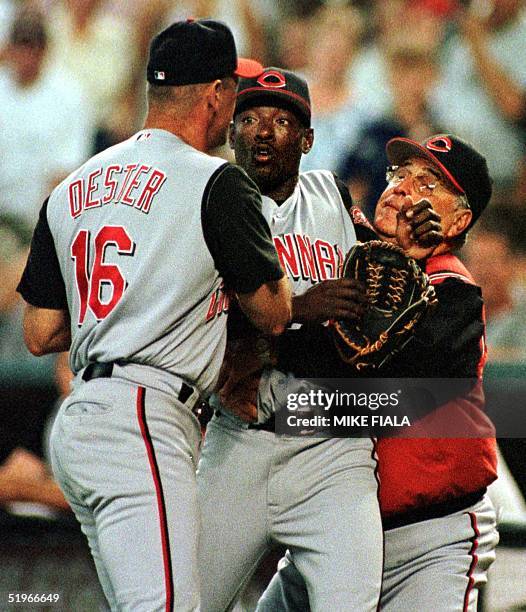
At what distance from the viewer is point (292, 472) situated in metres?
2.55

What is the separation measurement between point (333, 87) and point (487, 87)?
2.56 feet

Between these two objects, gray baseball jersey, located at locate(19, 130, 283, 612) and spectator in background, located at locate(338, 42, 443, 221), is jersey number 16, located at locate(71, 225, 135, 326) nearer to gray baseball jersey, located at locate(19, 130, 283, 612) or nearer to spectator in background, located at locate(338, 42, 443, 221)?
gray baseball jersey, located at locate(19, 130, 283, 612)

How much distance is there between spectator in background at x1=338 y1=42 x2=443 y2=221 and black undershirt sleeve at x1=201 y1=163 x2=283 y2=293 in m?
2.93

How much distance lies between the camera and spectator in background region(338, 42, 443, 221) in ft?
17.0

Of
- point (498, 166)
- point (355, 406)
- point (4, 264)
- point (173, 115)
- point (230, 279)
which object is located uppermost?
point (173, 115)

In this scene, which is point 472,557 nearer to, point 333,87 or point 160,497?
point 160,497

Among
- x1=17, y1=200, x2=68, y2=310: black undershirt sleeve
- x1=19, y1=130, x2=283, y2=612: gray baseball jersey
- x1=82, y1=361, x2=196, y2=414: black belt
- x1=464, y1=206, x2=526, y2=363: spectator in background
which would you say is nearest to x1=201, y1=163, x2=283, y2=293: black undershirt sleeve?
x1=19, y1=130, x2=283, y2=612: gray baseball jersey

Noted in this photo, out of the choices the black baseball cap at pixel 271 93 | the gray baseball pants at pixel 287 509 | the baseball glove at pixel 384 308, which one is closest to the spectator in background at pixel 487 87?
the black baseball cap at pixel 271 93

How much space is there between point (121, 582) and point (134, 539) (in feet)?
0.29

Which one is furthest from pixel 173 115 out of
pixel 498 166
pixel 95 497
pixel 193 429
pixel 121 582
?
pixel 498 166

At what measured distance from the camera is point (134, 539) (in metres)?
2.09

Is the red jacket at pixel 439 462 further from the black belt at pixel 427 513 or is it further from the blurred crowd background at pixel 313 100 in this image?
the blurred crowd background at pixel 313 100

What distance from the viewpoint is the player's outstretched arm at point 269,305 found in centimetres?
226

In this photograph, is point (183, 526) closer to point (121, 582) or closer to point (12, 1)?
point (121, 582)
